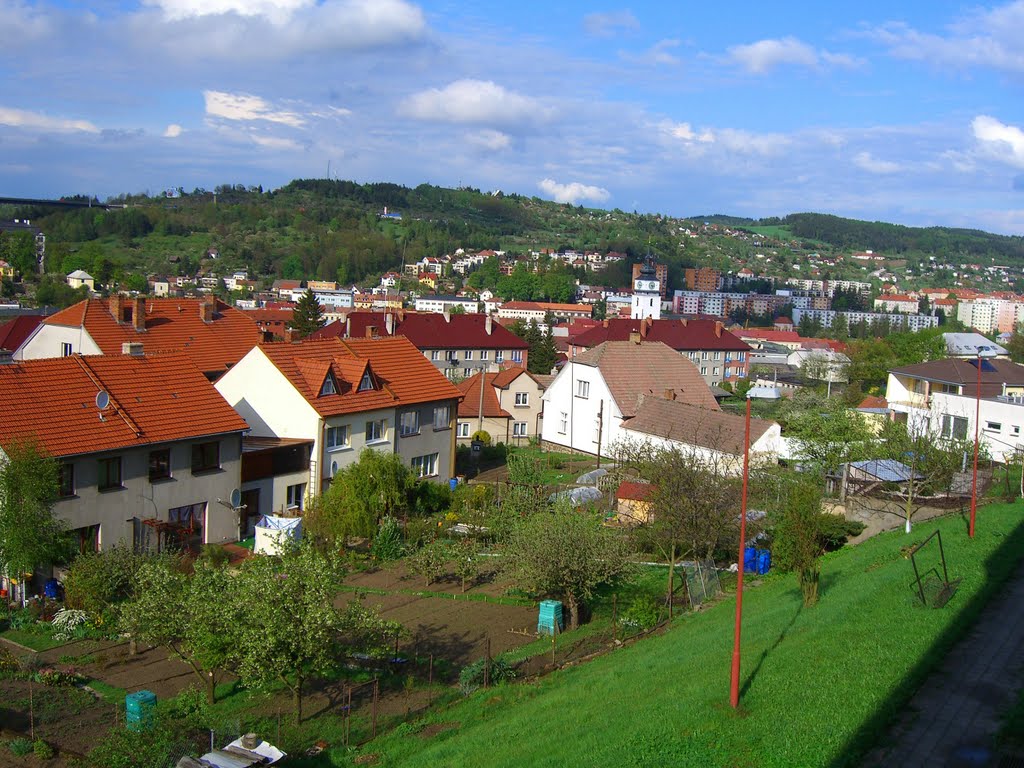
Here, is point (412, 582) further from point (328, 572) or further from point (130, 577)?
point (328, 572)

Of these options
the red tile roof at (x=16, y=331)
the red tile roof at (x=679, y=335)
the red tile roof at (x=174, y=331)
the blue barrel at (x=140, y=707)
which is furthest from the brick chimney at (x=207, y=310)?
the red tile roof at (x=679, y=335)

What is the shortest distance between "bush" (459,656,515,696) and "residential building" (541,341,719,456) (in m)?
24.7

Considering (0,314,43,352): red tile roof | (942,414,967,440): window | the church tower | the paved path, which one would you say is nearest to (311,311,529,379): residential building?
(0,314,43,352): red tile roof

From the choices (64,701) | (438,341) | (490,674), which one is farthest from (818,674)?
(438,341)

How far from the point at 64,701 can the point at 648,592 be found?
44.6ft

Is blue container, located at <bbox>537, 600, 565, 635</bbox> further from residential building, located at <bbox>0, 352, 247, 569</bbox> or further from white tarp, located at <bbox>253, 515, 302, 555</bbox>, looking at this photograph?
residential building, located at <bbox>0, 352, 247, 569</bbox>

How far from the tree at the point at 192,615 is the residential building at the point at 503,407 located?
98.7ft

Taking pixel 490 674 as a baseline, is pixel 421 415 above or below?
above

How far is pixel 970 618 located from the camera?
1557cm

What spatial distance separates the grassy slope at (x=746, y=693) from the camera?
11.5 meters

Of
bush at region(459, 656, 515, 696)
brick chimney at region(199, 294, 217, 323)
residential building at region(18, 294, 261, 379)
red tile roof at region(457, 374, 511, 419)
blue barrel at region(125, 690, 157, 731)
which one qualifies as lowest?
bush at region(459, 656, 515, 696)

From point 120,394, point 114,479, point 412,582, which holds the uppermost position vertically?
point 120,394

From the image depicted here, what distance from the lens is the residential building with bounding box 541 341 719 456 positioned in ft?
141

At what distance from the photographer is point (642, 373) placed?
44.3 m
